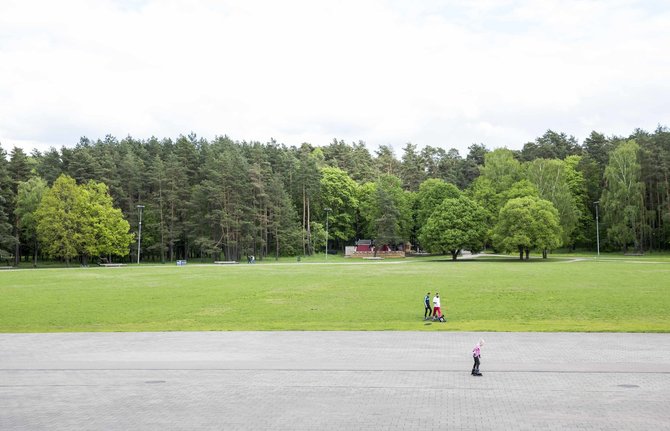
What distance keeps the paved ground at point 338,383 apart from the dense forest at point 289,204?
2817 inches

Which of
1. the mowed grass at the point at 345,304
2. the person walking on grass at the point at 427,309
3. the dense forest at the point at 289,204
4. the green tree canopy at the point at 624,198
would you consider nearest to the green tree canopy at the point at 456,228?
the dense forest at the point at 289,204

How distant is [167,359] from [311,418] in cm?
953

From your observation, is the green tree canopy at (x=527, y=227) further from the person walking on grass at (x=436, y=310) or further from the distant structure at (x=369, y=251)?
the person walking on grass at (x=436, y=310)

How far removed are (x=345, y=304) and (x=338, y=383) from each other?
21.1 metres

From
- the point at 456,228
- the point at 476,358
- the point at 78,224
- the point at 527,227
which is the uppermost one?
the point at 78,224

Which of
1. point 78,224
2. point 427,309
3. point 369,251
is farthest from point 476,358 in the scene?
point 369,251

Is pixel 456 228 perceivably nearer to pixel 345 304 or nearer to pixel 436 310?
pixel 345 304

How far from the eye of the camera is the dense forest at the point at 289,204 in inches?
3846

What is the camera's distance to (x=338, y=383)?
55.5 feet

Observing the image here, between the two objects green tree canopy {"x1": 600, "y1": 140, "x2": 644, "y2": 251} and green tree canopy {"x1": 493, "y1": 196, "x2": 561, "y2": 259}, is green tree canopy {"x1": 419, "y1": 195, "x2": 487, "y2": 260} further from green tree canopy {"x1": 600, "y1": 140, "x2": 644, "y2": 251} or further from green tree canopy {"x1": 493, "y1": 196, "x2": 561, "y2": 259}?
green tree canopy {"x1": 600, "y1": 140, "x2": 644, "y2": 251}

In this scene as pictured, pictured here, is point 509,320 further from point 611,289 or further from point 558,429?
point 558,429

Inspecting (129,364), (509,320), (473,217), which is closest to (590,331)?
(509,320)

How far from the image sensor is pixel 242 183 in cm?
11012

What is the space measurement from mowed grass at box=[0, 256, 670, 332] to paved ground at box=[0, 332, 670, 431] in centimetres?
446
